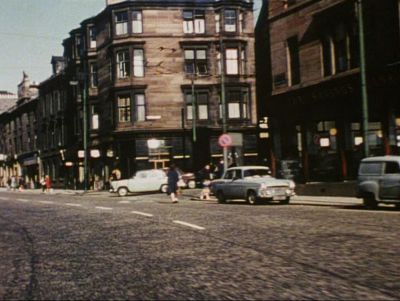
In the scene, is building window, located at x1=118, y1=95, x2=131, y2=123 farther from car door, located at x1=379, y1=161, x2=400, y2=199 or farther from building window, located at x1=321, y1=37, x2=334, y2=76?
car door, located at x1=379, y1=161, x2=400, y2=199

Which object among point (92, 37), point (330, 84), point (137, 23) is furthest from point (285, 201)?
point (92, 37)

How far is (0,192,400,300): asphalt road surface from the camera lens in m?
6.93

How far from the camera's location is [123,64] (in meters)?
45.1

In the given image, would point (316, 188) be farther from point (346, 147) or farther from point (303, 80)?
point (303, 80)

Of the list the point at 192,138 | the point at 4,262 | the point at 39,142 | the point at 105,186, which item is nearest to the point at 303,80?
the point at 192,138

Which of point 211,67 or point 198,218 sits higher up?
point 211,67

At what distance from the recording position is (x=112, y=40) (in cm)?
4566

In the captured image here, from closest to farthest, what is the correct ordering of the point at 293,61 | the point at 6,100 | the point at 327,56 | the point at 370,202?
the point at 370,202
the point at 327,56
the point at 293,61
the point at 6,100

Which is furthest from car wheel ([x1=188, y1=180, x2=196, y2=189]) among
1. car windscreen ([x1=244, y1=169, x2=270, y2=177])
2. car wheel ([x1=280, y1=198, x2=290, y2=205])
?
car wheel ([x1=280, y1=198, x2=290, y2=205])

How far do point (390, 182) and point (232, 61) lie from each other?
2940 centimetres

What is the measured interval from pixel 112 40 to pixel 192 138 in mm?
9843

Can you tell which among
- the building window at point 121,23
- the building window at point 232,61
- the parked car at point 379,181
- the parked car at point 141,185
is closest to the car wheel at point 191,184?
the parked car at point 141,185

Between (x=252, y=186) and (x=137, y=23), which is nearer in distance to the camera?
(x=252, y=186)

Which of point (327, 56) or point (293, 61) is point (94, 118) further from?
point (327, 56)
